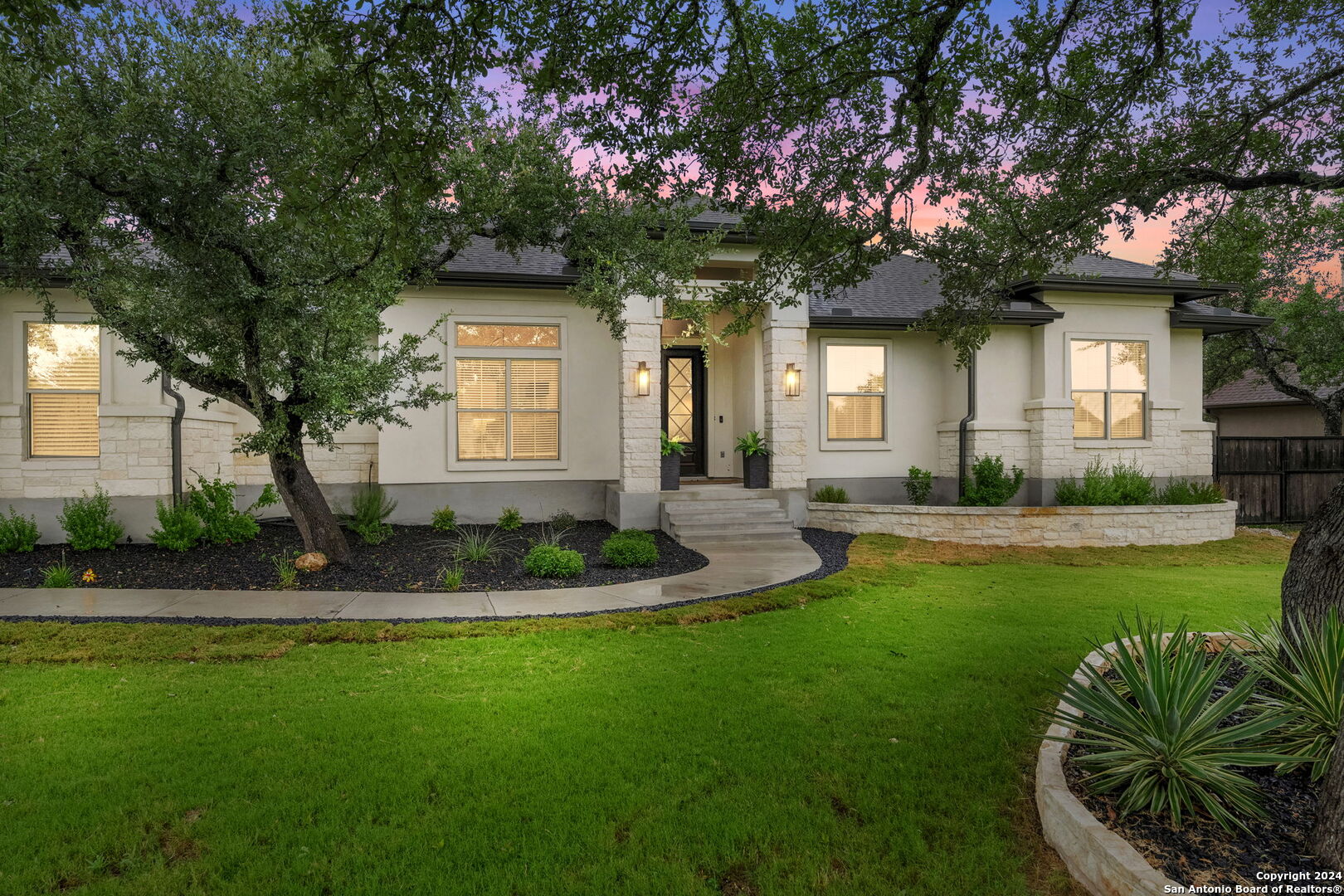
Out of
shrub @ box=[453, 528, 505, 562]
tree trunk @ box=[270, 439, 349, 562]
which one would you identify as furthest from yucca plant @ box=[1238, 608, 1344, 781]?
tree trunk @ box=[270, 439, 349, 562]

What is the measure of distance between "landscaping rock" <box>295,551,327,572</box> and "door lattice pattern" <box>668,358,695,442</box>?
6925 millimetres

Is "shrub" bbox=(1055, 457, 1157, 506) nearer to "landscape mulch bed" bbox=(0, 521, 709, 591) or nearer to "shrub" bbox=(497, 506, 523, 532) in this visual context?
"landscape mulch bed" bbox=(0, 521, 709, 591)

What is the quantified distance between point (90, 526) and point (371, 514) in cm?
336

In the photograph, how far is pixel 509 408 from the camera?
39.8 ft

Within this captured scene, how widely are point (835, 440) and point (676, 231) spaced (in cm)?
585

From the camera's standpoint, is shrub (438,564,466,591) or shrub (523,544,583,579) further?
shrub (523,544,583,579)

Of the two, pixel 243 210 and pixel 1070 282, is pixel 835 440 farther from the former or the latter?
pixel 243 210

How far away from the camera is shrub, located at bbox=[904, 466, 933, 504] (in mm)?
13312

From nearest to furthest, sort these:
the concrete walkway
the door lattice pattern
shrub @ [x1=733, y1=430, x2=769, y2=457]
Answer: the concrete walkway
shrub @ [x1=733, y1=430, x2=769, y2=457]
the door lattice pattern

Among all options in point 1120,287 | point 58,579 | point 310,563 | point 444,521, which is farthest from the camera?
point 1120,287

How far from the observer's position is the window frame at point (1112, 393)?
13141mm

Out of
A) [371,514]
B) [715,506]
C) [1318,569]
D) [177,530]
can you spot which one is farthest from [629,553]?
[1318,569]

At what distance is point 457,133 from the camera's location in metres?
7.39

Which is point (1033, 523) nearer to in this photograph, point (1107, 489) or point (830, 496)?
point (1107, 489)
